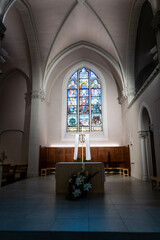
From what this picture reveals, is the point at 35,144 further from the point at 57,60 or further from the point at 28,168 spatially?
the point at 57,60

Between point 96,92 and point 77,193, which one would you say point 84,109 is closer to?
point 96,92

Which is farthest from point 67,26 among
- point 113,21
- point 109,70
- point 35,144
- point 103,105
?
point 35,144

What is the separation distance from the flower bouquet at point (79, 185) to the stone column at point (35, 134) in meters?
6.22

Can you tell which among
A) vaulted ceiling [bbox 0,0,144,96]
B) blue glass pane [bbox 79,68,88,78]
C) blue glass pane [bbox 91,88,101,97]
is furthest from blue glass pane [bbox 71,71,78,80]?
blue glass pane [bbox 91,88,101,97]

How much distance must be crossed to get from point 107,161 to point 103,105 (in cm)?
463

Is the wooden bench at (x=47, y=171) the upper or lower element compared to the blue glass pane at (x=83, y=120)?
lower

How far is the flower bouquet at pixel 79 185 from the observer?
4699 millimetres

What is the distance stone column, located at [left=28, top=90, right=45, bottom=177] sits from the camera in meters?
10.7

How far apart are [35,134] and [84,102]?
17.8ft

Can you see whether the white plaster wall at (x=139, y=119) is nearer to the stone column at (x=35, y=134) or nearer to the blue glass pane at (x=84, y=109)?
the blue glass pane at (x=84, y=109)

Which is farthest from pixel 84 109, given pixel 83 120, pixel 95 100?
pixel 95 100

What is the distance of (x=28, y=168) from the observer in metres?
10.6

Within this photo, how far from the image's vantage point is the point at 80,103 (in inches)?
580

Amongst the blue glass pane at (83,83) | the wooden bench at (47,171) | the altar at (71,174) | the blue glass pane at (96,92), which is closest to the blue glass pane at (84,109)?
the blue glass pane at (96,92)
